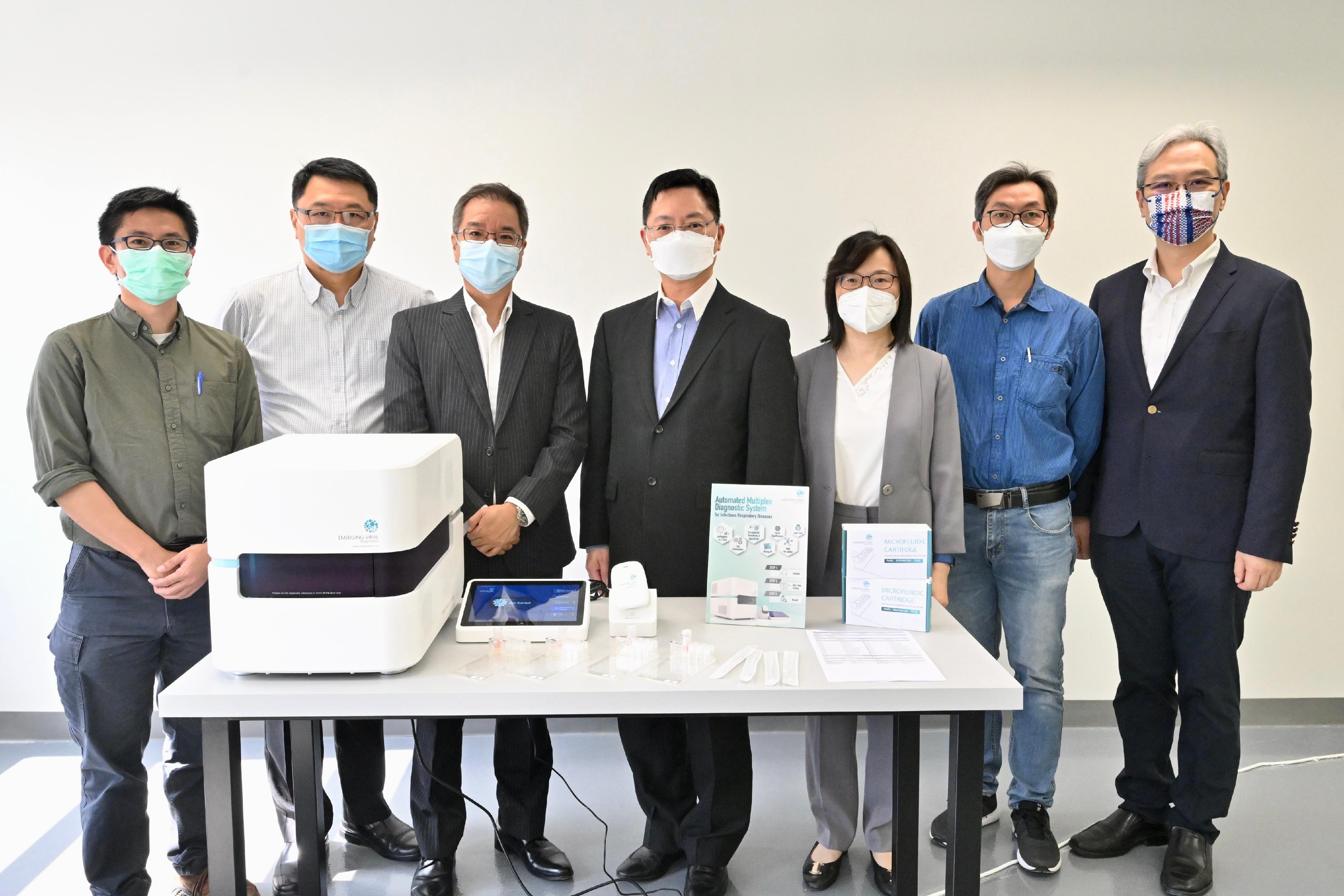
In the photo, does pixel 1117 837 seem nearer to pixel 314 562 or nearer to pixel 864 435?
pixel 864 435

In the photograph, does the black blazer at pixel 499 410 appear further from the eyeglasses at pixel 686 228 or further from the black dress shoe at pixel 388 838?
the black dress shoe at pixel 388 838

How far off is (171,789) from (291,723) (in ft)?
2.72

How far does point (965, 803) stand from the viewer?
64.4 inches

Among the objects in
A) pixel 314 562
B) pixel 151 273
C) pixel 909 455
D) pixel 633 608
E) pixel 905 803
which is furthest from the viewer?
pixel 909 455

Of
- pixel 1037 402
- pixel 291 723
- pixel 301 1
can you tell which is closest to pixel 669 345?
pixel 1037 402

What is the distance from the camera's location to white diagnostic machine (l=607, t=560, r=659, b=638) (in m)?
1.79

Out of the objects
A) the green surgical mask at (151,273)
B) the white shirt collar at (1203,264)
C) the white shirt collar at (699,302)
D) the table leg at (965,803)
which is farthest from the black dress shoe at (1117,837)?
the green surgical mask at (151,273)

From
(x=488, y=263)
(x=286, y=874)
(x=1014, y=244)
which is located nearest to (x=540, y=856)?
(x=286, y=874)

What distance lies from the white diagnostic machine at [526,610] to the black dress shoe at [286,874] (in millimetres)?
1042

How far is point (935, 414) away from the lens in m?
2.23

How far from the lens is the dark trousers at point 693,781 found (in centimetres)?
222

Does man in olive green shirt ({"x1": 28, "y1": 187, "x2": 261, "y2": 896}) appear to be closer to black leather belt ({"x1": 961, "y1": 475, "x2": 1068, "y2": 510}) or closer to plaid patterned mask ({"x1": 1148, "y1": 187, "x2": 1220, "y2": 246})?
black leather belt ({"x1": 961, "y1": 475, "x2": 1068, "y2": 510})

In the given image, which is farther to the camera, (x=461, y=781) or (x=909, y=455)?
(x=461, y=781)

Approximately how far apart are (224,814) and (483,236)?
1.43 metres
